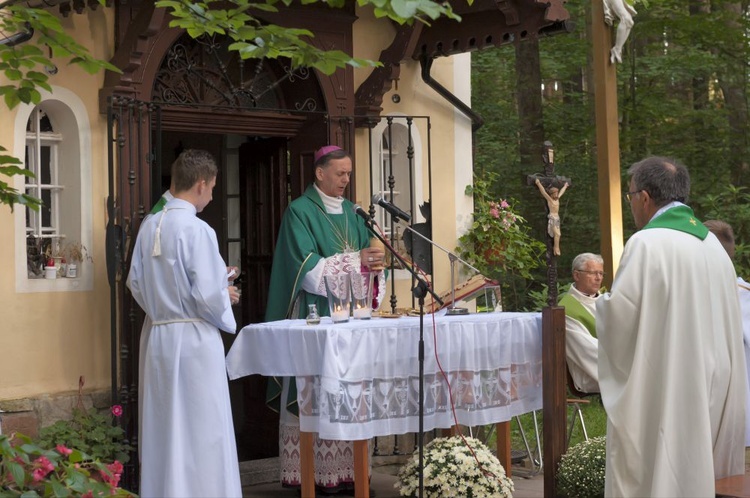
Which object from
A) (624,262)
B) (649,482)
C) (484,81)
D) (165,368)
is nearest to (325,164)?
(165,368)

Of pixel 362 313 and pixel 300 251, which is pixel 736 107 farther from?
pixel 362 313

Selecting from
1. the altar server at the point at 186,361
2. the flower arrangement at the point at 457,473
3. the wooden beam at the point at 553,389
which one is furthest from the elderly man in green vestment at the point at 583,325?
the altar server at the point at 186,361

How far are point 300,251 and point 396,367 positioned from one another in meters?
1.25

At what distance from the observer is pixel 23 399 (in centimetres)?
721

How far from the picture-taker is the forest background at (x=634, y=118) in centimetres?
1725

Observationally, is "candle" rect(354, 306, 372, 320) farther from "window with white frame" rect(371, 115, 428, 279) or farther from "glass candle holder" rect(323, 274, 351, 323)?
"window with white frame" rect(371, 115, 428, 279)

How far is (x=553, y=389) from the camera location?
7465 millimetres

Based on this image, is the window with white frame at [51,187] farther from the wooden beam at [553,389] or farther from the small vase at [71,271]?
the wooden beam at [553,389]

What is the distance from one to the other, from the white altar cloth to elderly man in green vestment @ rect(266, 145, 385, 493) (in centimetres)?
50

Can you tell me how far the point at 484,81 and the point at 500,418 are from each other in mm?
13347

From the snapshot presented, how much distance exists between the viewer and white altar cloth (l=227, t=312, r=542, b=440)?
6.73 meters

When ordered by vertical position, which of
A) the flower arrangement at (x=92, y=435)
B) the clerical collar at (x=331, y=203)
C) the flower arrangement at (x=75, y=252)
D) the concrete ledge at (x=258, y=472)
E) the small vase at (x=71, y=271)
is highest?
the clerical collar at (x=331, y=203)

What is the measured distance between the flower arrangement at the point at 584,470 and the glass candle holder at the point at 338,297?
165 centimetres

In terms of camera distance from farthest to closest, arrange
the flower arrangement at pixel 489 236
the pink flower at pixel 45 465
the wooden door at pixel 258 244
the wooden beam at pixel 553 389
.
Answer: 1. the flower arrangement at pixel 489 236
2. the wooden door at pixel 258 244
3. the wooden beam at pixel 553 389
4. the pink flower at pixel 45 465
